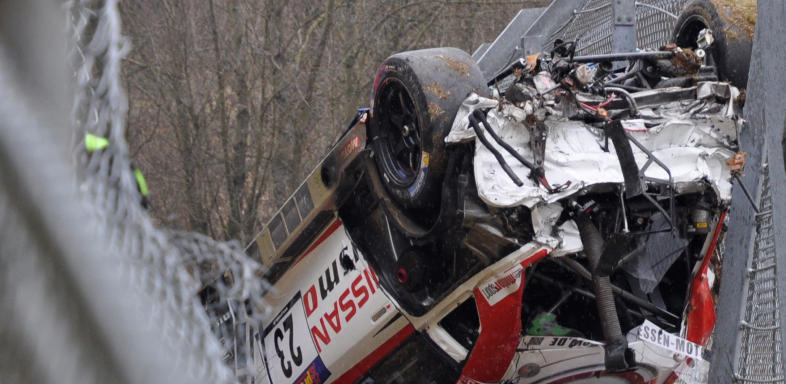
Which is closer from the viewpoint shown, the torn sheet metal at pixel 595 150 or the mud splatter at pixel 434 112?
the torn sheet metal at pixel 595 150

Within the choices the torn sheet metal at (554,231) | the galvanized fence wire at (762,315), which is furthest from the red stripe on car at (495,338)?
the galvanized fence wire at (762,315)

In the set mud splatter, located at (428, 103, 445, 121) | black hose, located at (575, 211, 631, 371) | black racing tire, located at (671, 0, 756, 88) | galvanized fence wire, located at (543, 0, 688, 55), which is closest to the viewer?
black hose, located at (575, 211, 631, 371)

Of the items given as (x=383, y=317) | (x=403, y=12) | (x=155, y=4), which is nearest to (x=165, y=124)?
(x=155, y=4)

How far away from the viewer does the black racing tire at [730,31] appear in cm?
491

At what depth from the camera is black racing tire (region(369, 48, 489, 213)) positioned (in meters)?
4.29

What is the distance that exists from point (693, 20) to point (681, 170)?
168 centimetres

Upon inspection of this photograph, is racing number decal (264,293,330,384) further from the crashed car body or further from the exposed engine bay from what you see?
the exposed engine bay

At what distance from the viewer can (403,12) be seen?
13.2 meters

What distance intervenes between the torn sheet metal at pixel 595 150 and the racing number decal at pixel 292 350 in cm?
182

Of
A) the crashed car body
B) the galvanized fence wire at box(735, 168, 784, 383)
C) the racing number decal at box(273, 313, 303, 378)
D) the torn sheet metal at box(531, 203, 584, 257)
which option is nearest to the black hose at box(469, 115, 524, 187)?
the crashed car body

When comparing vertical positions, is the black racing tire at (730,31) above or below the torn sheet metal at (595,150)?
above

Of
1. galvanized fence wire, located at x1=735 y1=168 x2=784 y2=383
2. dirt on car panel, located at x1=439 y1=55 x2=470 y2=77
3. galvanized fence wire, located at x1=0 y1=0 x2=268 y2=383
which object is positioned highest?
galvanized fence wire, located at x1=0 y1=0 x2=268 y2=383

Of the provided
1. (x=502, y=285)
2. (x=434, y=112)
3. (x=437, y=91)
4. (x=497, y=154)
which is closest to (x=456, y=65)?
(x=437, y=91)

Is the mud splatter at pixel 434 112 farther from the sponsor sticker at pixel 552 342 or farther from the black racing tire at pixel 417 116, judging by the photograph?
the sponsor sticker at pixel 552 342
